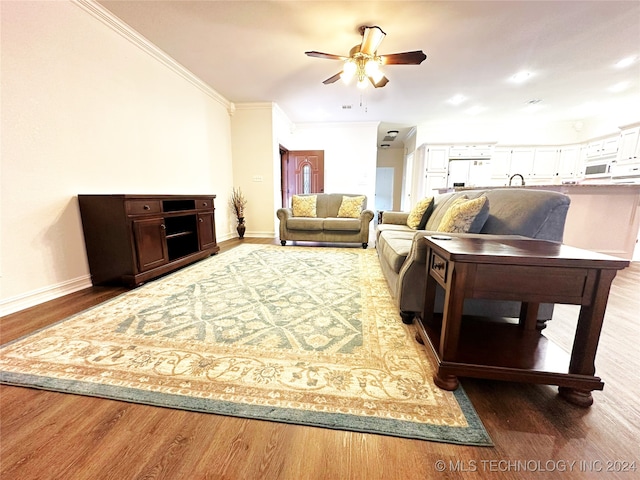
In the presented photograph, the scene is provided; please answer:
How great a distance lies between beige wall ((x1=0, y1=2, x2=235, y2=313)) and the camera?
1793mm

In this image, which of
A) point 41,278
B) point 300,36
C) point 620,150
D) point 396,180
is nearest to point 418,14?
point 300,36

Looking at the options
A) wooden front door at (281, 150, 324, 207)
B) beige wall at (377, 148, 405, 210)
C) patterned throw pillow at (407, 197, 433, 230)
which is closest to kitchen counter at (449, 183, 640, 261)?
patterned throw pillow at (407, 197, 433, 230)

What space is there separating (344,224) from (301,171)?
2.94 metres

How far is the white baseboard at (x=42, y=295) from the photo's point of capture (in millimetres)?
1776

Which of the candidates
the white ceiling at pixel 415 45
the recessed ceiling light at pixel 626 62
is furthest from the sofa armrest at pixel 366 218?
the recessed ceiling light at pixel 626 62

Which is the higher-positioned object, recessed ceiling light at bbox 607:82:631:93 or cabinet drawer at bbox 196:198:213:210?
recessed ceiling light at bbox 607:82:631:93

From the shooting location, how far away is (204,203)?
130 inches

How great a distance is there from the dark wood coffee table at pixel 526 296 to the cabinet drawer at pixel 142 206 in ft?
8.00

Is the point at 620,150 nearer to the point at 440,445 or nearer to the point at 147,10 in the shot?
the point at 440,445

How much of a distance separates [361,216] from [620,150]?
5.61m

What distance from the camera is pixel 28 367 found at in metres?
1.22

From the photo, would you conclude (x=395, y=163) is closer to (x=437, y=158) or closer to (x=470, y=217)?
(x=437, y=158)

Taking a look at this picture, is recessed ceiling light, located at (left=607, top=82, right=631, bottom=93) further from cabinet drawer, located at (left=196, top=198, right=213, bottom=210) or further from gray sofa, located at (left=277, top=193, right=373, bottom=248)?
cabinet drawer, located at (left=196, top=198, right=213, bottom=210)

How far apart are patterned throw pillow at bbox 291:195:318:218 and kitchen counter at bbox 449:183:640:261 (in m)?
2.49
